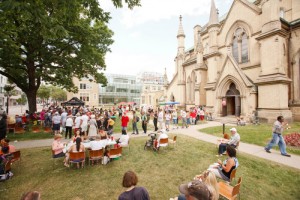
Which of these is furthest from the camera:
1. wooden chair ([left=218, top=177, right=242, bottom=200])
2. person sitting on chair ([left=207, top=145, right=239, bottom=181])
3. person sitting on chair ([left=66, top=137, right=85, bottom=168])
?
person sitting on chair ([left=66, top=137, right=85, bottom=168])

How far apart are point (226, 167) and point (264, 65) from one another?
16.5 metres

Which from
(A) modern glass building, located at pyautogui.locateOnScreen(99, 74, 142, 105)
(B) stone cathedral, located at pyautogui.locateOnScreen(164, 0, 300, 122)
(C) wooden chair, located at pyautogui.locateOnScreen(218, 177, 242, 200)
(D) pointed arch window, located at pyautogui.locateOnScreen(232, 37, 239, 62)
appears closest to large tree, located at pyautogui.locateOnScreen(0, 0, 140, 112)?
(C) wooden chair, located at pyautogui.locateOnScreen(218, 177, 242, 200)

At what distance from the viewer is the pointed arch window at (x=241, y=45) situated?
20.3 meters

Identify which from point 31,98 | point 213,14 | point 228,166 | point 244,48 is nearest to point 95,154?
point 228,166

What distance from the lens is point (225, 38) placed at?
22.2 m

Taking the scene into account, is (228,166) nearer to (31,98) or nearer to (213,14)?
(31,98)

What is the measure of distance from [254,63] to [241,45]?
3.60m

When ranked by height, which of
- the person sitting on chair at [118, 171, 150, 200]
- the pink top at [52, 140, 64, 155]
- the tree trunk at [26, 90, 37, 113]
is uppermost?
the tree trunk at [26, 90, 37, 113]

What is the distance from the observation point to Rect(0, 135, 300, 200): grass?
4746mm

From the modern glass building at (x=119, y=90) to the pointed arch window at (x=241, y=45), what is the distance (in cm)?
5445

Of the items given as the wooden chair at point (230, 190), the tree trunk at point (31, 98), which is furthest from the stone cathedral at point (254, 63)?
the tree trunk at point (31, 98)

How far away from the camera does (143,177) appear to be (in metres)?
5.70

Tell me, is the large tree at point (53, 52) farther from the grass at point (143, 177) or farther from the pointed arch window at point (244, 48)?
the pointed arch window at point (244, 48)

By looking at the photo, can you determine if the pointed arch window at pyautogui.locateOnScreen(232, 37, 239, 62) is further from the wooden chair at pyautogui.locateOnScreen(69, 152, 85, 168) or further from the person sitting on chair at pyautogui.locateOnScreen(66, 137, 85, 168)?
the wooden chair at pyautogui.locateOnScreen(69, 152, 85, 168)
